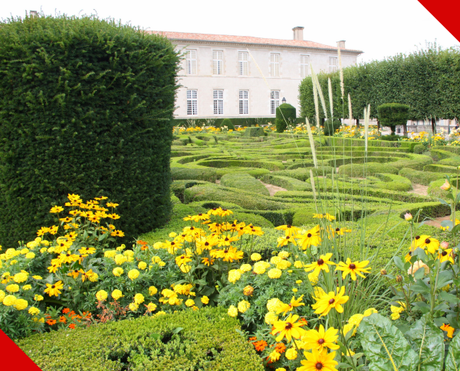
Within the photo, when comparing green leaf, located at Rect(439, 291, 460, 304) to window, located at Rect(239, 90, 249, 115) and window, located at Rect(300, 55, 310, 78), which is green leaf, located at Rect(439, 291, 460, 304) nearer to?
window, located at Rect(239, 90, 249, 115)

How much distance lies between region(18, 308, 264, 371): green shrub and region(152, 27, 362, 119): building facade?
26089mm

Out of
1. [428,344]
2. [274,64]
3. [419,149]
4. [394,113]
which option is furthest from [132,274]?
[274,64]

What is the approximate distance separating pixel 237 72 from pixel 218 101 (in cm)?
265

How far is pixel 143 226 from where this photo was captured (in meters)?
3.69

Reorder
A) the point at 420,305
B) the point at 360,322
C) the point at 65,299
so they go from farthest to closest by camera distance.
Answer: the point at 65,299
the point at 420,305
the point at 360,322

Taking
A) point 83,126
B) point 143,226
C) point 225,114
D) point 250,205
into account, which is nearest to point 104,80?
point 83,126

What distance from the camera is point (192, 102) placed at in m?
28.2

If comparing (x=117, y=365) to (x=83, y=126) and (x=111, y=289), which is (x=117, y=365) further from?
(x=83, y=126)

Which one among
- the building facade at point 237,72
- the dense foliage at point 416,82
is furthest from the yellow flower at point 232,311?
the building facade at point 237,72

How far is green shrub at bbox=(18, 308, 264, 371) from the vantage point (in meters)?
1.70

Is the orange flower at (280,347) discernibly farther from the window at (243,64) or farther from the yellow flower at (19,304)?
the window at (243,64)

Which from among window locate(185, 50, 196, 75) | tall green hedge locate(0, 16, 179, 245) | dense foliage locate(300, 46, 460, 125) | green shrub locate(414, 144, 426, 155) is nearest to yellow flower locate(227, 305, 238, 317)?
tall green hedge locate(0, 16, 179, 245)

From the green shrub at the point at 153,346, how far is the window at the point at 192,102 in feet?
88.7

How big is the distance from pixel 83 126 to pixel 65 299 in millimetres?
1544
